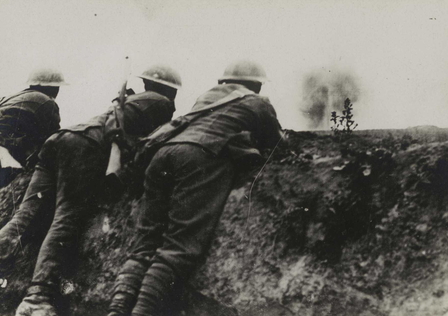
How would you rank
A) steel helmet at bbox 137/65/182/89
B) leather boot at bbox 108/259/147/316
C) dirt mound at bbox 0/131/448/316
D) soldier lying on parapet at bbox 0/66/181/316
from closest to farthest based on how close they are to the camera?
dirt mound at bbox 0/131/448/316, leather boot at bbox 108/259/147/316, soldier lying on parapet at bbox 0/66/181/316, steel helmet at bbox 137/65/182/89

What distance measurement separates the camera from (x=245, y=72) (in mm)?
4789

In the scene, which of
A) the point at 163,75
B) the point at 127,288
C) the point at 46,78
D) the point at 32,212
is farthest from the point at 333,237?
the point at 46,78

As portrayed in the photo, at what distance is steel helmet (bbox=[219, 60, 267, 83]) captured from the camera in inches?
188

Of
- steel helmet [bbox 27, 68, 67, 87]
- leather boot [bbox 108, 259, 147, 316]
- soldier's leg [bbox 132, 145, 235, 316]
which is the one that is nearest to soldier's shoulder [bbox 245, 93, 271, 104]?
soldier's leg [bbox 132, 145, 235, 316]

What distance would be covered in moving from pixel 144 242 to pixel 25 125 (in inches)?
93.5

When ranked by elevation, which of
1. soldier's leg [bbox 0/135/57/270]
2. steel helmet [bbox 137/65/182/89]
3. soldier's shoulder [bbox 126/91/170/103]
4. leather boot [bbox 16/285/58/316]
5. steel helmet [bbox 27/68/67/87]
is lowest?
leather boot [bbox 16/285/58/316]

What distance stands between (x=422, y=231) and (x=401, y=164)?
53 centimetres

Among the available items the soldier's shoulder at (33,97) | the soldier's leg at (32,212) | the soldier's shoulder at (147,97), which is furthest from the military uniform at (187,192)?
the soldier's shoulder at (33,97)

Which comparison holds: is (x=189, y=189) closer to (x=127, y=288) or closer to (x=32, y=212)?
(x=127, y=288)

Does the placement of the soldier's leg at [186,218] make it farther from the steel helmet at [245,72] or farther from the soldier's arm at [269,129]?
the steel helmet at [245,72]

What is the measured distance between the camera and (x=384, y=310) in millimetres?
3051

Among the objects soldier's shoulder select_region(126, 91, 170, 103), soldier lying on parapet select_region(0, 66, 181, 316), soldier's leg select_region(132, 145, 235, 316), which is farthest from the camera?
soldier's shoulder select_region(126, 91, 170, 103)

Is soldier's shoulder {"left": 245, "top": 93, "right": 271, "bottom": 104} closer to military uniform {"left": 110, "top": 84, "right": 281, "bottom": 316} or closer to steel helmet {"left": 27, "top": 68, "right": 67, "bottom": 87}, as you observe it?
military uniform {"left": 110, "top": 84, "right": 281, "bottom": 316}

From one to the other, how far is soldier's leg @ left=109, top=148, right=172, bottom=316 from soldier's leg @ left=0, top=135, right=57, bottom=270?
1.31 m
